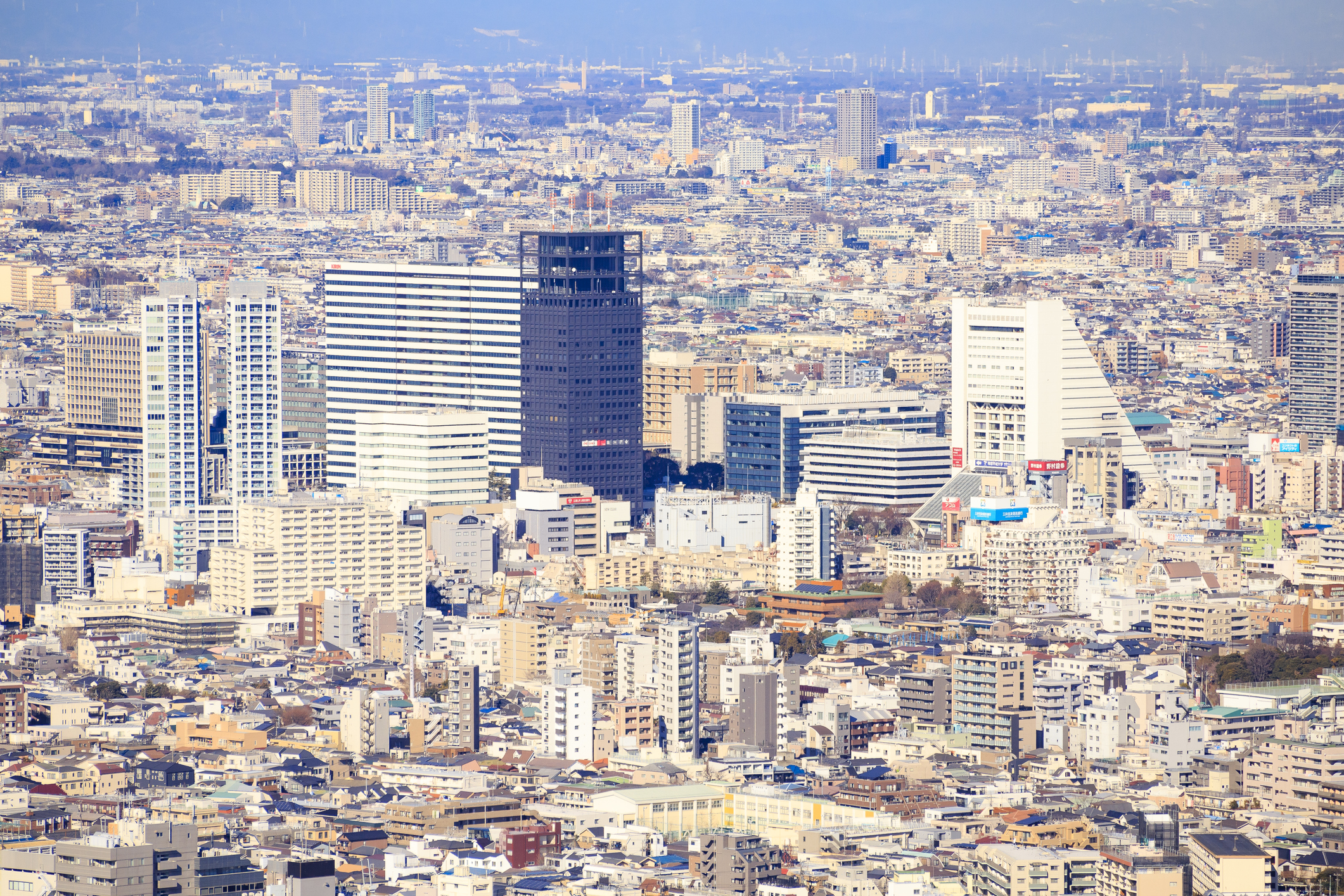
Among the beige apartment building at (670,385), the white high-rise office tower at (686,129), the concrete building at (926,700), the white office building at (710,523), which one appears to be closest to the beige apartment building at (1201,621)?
the concrete building at (926,700)

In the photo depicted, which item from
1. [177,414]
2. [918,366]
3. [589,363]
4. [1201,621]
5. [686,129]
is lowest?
[1201,621]

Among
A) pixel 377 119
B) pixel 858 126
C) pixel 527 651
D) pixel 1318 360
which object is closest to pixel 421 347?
pixel 1318 360

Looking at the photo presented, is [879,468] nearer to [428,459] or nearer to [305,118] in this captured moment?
[428,459]

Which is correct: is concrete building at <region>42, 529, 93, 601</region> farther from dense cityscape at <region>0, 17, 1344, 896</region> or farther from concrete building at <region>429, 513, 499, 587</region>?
concrete building at <region>429, 513, 499, 587</region>


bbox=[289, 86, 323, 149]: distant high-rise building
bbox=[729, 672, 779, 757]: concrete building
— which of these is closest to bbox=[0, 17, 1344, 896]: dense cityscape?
bbox=[729, 672, 779, 757]: concrete building

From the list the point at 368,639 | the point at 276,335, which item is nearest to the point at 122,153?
the point at 276,335

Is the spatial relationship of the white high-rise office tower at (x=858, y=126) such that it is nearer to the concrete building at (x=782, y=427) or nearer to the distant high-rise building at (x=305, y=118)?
the distant high-rise building at (x=305, y=118)

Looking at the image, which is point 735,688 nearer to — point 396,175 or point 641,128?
point 396,175
